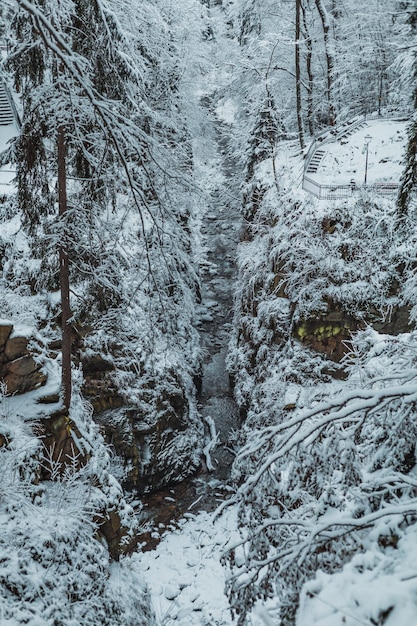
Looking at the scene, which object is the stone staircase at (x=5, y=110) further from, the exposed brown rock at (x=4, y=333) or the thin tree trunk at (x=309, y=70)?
the exposed brown rock at (x=4, y=333)

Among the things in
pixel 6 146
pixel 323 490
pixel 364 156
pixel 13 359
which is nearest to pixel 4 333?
pixel 13 359

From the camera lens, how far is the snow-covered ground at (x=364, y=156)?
14.9 metres

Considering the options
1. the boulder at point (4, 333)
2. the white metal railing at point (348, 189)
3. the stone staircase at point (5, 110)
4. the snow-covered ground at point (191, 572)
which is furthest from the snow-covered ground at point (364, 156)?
the stone staircase at point (5, 110)

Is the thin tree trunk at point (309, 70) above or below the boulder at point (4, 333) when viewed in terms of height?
above

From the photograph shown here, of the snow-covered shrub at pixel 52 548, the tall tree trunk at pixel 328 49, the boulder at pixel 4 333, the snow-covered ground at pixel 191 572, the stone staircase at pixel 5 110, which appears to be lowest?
the snow-covered ground at pixel 191 572

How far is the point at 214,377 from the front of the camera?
16.9 metres

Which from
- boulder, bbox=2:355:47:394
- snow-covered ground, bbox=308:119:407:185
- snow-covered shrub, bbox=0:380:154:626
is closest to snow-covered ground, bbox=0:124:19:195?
boulder, bbox=2:355:47:394

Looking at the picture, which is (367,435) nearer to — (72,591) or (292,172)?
(72,591)

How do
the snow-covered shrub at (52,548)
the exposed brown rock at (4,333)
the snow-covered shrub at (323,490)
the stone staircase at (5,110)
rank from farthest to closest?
the stone staircase at (5,110) → the exposed brown rock at (4,333) → the snow-covered shrub at (52,548) → the snow-covered shrub at (323,490)

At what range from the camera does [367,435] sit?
371 cm

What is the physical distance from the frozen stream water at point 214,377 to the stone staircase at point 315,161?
16.4 ft

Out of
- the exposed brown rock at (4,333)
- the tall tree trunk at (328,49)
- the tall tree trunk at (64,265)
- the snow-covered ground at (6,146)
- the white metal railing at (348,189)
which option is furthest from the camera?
the tall tree trunk at (328,49)

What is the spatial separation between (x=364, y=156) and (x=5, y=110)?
15204 mm

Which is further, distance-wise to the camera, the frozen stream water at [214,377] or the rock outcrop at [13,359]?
the frozen stream water at [214,377]
